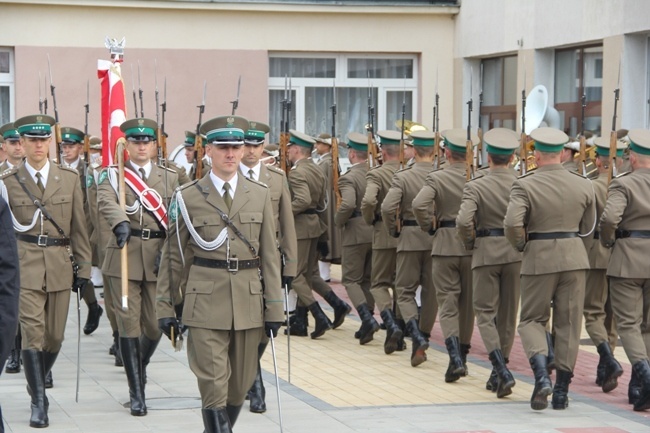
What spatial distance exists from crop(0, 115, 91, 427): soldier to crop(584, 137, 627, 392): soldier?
4.08 metres

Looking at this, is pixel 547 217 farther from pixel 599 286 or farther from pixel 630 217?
pixel 599 286

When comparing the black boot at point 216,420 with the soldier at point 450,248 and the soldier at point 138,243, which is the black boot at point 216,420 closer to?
the soldier at point 138,243

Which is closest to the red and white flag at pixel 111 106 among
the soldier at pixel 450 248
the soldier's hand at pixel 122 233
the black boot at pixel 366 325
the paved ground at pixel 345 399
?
the soldier's hand at pixel 122 233

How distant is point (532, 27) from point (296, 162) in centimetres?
807

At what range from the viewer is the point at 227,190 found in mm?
8055

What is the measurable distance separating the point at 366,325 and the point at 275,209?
2861mm

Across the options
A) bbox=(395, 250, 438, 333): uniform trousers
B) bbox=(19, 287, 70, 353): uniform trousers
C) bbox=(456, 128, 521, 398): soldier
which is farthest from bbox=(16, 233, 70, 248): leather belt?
bbox=(395, 250, 438, 333): uniform trousers

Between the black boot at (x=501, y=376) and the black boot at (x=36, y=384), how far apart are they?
3414mm

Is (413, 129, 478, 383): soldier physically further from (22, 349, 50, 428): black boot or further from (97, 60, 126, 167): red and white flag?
(22, 349, 50, 428): black boot

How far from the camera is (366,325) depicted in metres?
13.4

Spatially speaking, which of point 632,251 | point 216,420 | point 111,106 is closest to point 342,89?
point 111,106

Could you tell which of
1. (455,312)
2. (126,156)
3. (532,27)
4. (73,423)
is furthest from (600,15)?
(73,423)

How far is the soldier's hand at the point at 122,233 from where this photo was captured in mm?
9453

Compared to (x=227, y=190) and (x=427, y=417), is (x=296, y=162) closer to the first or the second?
(x=427, y=417)
